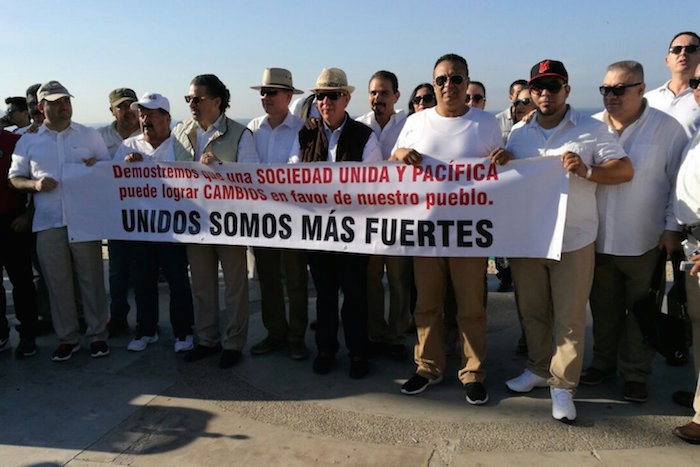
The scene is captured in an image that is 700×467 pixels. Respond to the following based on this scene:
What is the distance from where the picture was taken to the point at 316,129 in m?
4.45

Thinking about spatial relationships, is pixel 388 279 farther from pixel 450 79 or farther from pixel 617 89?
pixel 617 89

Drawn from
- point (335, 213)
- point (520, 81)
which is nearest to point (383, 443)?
point (335, 213)

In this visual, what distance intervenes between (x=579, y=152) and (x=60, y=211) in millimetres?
4104

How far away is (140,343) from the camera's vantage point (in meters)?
5.16

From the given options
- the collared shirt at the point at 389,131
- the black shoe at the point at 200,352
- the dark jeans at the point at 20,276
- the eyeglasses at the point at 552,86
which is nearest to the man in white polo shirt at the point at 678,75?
the eyeglasses at the point at 552,86

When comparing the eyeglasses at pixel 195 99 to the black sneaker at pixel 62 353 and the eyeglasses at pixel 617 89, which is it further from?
the eyeglasses at pixel 617 89

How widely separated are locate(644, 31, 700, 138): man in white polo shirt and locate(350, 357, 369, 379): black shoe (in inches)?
114

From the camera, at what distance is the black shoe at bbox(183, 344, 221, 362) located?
486 centimetres

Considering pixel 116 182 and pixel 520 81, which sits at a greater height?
pixel 520 81

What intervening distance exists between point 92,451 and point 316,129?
2.67 m

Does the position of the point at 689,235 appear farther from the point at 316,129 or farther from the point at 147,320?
the point at 147,320

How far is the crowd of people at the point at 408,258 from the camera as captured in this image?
3666 millimetres

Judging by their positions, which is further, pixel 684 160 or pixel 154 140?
pixel 154 140

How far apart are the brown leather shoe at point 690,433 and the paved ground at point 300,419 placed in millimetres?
48
